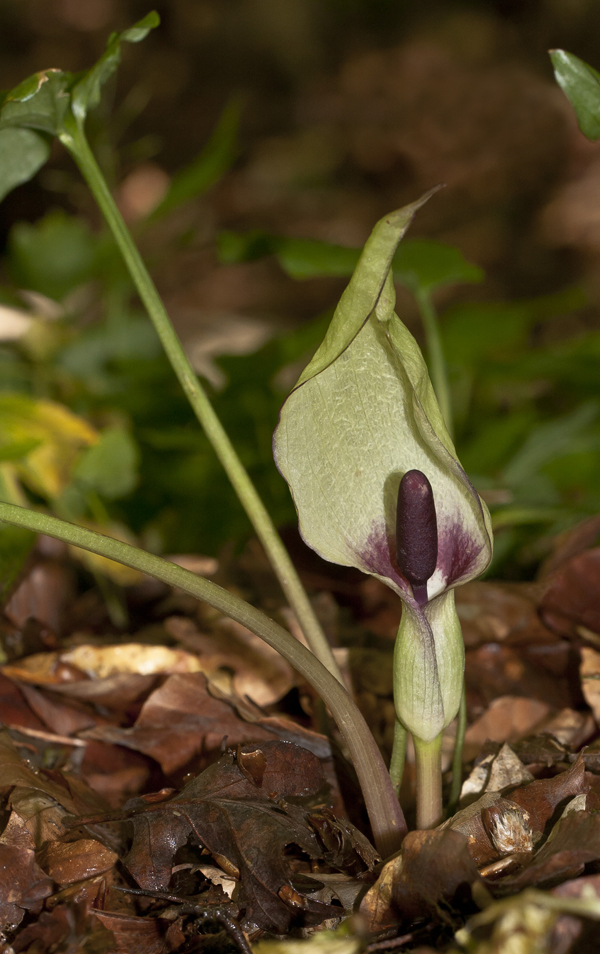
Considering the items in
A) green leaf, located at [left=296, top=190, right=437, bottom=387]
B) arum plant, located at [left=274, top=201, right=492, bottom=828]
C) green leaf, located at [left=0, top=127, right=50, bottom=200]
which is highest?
green leaf, located at [left=0, top=127, right=50, bottom=200]

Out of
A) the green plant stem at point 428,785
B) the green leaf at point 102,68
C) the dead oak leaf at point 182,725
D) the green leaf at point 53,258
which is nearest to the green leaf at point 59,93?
the green leaf at point 102,68

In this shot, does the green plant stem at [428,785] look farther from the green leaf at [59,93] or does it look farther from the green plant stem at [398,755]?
the green leaf at [59,93]

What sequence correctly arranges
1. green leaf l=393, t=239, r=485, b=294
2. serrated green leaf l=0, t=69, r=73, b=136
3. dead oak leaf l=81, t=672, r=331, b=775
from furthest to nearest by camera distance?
green leaf l=393, t=239, r=485, b=294 < dead oak leaf l=81, t=672, r=331, b=775 < serrated green leaf l=0, t=69, r=73, b=136

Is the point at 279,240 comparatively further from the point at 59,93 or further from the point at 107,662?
the point at 107,662

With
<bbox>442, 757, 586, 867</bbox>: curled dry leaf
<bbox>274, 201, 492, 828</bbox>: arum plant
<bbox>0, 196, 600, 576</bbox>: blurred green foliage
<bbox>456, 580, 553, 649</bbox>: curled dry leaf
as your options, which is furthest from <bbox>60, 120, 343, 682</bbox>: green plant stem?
<bbox>0, 196, 600, 576</bbox>: blurred green foliage

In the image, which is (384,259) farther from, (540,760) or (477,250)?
(477,250)

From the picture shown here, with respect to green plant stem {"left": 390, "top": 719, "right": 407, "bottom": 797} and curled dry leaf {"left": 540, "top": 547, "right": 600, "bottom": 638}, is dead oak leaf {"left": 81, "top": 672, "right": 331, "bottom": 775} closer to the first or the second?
green plant stem {"left": 390, "top": 719, "right": 407, "bottom": 797}

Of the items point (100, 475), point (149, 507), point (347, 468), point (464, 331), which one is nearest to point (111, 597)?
point (100, 475)

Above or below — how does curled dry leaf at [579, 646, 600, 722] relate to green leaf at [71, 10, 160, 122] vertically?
below
